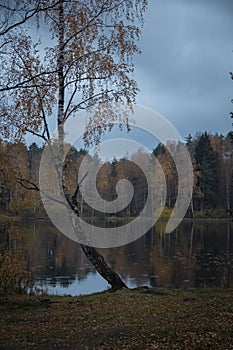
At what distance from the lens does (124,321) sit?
8.03 metres

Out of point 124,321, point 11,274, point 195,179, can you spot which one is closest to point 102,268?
point 11,274

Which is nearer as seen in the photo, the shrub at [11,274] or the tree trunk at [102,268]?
the tree trunk at [102,268]

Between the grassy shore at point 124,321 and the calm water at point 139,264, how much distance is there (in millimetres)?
3673

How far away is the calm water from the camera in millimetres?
17703

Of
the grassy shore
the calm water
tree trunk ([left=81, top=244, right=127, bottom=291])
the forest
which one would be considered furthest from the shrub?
the forest

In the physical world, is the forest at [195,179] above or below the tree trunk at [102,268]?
above

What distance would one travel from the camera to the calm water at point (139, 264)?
58.1 ft

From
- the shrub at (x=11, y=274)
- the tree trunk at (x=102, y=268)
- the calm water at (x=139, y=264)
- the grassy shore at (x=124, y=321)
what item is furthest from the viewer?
the calm water at (x=139, y=264)

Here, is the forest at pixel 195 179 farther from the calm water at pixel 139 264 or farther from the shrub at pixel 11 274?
the shrub at pixel 11 274

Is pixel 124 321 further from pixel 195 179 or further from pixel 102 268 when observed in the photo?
pixel 195 179

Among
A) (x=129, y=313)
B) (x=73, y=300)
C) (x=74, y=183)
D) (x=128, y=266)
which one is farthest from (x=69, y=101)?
(x=128, y=266)

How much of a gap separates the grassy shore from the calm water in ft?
12.0

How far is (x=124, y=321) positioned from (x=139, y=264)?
15.4 m

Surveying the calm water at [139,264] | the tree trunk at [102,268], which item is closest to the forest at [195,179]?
the calm water at [139,264]
